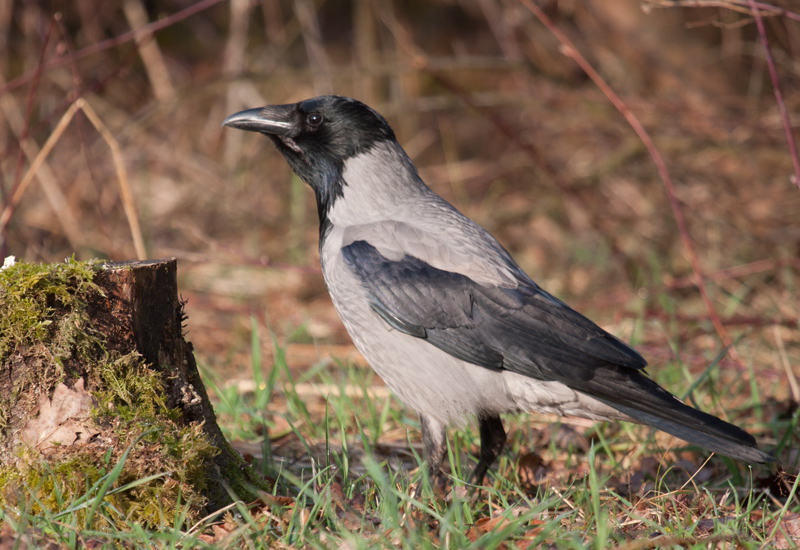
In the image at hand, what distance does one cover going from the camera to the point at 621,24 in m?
7.32

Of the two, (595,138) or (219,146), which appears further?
(219,146)

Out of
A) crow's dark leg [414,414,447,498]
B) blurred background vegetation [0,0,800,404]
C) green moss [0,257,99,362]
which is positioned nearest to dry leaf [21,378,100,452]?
green moss [0,257,99,362]

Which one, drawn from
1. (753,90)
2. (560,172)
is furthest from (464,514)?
(753,90)

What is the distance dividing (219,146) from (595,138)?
4.76 meters

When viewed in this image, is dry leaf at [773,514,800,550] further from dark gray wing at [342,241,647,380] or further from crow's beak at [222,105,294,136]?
crow's beak at [222,105,294,136]

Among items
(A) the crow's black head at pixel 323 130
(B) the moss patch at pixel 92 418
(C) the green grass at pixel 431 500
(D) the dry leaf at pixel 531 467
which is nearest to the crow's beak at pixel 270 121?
(A) the crow's black head at pixel 323 130

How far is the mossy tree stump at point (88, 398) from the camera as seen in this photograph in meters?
2.42

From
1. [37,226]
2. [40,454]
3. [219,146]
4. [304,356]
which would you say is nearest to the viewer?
[40,454]

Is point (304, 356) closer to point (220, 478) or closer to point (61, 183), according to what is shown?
point (220, 478)

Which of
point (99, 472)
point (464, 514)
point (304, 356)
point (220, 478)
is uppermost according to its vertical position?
point (99, 472)

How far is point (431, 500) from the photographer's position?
2580 millimetres

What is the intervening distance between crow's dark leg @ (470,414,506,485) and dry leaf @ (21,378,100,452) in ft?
5.32

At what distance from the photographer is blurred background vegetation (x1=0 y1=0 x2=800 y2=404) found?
5957mm

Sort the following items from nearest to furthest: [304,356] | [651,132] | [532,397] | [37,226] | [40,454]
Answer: [40,454] → [532,397] → [304,356] → [651,132] → [37,226]
